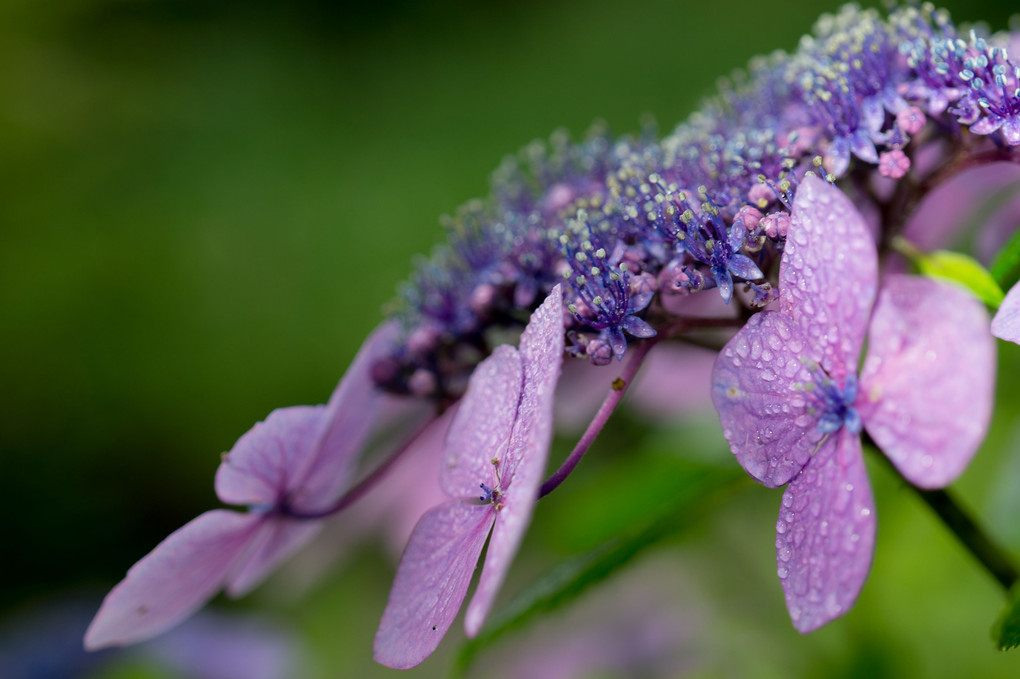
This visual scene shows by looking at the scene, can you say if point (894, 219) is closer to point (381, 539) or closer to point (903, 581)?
point (903, 581)

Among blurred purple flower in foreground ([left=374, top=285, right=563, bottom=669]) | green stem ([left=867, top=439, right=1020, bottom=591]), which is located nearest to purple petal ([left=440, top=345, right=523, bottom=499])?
blurred purple flower in foreground ([left=374, top=285, right=563, bottom=669])

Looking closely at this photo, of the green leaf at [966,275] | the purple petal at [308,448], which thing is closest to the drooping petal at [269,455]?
the purple petal at [308,448]

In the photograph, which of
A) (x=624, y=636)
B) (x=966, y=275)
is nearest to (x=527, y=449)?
(x=966, y=275)

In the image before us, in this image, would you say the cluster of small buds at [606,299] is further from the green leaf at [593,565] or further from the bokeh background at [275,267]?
the bokeh background at [275,267]

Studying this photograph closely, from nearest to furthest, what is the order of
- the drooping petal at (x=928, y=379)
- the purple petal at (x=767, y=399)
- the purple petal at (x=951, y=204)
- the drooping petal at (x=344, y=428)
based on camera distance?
the drooping petal at (x=928, y=379) < the purple petal at (x=767, y=399) < the drooping petal at (x=344, y=428) < the purple petal at (x=951, y=204)

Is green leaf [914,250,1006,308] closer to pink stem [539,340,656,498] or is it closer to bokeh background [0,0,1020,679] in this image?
pink stem [539,340,656,498]

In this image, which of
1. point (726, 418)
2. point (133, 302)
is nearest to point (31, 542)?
point (133, 302)
